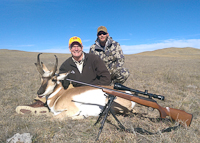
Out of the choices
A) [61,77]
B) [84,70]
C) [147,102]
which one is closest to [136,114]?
[147,102]

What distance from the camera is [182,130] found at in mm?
2783

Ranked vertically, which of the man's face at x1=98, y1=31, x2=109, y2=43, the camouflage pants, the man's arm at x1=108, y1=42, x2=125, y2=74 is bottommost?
the camouflage pants

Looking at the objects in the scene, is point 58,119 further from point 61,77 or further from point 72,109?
point 61,77

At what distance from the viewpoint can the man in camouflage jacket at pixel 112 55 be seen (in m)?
5.88

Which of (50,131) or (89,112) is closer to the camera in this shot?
(50,131)

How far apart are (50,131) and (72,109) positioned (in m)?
0.76

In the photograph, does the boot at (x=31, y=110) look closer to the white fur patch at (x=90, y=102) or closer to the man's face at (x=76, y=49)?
the white fur patch at (x=90, y=102)

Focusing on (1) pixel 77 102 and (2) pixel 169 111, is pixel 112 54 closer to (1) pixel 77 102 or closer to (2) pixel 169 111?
(1) pixel 77 102

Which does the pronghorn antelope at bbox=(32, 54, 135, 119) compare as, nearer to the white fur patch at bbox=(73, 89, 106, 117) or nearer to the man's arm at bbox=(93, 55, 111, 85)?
the white fur patch at bbox=(73, 89, 106, 117)

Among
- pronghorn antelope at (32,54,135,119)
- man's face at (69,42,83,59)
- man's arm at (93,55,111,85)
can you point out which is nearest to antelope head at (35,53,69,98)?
pronghorn antelope at (32,54,135,119)

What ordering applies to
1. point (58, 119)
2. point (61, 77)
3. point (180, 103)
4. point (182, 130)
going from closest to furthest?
point (182, 130), point (58, 119), point (61, 77), point (180, 103)

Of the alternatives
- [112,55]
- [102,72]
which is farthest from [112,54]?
[102,72]

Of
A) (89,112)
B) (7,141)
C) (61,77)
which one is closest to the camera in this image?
(7,141)

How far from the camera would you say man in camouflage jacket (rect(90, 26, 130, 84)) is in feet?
19.3
